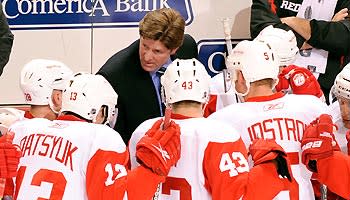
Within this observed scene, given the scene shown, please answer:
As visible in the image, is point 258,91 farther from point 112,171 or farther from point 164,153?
point 112,171

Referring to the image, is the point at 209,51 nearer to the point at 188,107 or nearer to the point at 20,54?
the point at 20,54

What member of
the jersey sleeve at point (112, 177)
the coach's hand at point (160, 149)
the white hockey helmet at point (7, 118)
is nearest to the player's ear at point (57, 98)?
the white hockey helmet at point (7, 118)

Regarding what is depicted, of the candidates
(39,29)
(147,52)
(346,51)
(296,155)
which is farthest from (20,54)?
(296,155)

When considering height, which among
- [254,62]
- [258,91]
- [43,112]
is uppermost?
[254,62]

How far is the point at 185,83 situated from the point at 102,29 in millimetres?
2158

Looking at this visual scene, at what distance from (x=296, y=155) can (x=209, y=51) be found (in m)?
2.06

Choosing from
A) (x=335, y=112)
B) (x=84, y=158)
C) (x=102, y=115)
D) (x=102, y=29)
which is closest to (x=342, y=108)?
(x=335, y=112)

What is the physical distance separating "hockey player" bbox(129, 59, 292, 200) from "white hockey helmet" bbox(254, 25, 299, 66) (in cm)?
90

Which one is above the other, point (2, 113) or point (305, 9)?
point (305, 9)

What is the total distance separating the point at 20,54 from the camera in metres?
5.71

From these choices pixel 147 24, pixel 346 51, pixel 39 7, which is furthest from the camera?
pixel 39 7

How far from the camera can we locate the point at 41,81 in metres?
4.01

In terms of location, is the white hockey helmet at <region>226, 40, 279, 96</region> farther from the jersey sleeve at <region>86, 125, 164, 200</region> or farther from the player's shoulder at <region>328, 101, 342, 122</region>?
the jersey sleeve at <region>86, 125, 164, 200</region>

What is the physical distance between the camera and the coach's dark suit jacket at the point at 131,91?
4.52 meters
